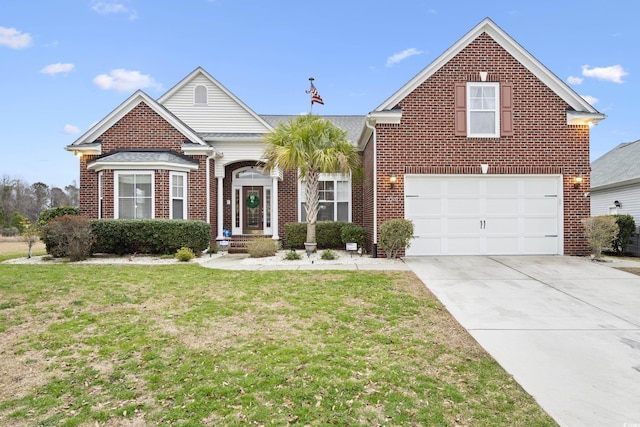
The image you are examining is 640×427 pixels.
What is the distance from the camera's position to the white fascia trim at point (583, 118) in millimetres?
10945

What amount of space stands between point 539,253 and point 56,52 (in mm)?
21690

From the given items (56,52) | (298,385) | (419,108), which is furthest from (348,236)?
(56,52)

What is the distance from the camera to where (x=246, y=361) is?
384 cm

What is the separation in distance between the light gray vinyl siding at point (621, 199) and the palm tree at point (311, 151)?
12.2 meters

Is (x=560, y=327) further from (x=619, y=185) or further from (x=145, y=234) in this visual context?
(x=619, y=185)

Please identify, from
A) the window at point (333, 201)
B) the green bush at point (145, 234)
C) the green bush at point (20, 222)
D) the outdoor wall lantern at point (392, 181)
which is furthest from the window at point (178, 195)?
the outdoor wall lantern at point (392, 181)

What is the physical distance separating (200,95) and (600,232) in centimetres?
1599

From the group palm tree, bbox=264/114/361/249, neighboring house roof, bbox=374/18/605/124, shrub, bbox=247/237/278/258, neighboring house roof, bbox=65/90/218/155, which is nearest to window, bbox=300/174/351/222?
palm tree, bbox=264/114/361/249

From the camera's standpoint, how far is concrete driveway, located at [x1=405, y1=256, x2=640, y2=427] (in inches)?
122

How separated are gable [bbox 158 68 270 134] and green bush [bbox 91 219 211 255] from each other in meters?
5.88

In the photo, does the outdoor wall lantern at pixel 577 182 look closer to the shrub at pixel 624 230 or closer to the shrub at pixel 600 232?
the shrub at pixel 600 232

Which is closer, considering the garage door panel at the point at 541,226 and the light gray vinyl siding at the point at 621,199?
the garage door panel at the point at 541,226

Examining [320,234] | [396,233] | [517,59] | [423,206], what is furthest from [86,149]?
[517,59]

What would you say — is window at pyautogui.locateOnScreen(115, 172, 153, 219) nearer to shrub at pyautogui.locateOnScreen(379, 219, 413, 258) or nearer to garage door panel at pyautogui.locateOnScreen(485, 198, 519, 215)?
shrub at pyautogui.locateOnScreen(379, 219, 413, 258)
